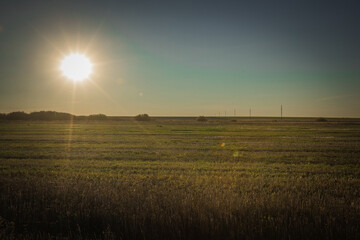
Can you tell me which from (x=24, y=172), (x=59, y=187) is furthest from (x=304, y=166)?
(x=24, y=172)

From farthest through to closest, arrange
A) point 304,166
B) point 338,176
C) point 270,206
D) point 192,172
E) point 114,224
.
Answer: point 304,166 → point 192,172 → point 338,176 → point 270,206 → point 114,224

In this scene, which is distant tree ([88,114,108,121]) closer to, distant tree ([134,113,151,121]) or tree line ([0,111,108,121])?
tree line ([0,111,108,121])

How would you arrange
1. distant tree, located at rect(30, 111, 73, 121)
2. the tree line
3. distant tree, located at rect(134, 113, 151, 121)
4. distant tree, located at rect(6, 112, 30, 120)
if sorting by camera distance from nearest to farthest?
distant tree, located at rect(6, 112, 30, 120), the tree line, distant tree, located at rect(134, 113, 151, 121), distant tree, located at rect(30, 111, 73, 121)

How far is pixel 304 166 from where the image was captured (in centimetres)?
1120

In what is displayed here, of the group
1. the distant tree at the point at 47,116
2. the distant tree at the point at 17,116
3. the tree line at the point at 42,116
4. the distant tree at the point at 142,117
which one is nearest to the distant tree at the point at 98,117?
the tree line at the point at 42,116

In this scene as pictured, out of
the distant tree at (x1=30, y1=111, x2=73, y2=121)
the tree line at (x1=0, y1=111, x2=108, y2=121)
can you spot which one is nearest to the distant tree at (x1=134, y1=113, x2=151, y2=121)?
the tree line at (x1=0, y1=111, x2=108, y2=121)

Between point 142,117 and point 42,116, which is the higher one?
point 42,116

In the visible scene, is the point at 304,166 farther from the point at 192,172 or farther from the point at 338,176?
the point at 192,172

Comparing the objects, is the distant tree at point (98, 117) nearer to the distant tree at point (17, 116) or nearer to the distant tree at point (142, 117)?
the distant tree at point (142, 117)

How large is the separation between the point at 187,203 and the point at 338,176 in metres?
8.37

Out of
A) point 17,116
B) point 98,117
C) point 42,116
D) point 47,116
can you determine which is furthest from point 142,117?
point 17,116

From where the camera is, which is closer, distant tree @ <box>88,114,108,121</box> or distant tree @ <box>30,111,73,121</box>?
distant tree @ <box>30,111,73,121</box>

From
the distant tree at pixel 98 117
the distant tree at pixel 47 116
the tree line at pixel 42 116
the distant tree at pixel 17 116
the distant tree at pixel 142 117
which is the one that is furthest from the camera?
the distant tree at pixel 98 117

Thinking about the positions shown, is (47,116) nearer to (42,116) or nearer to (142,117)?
(42,116)
